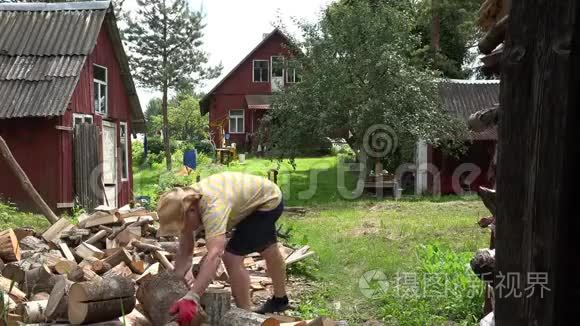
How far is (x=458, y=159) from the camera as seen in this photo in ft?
63.1

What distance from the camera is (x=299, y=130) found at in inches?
711

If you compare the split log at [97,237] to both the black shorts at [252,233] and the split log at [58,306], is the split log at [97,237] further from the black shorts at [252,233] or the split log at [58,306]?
the black shorts at [252,233]

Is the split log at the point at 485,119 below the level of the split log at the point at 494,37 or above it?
below

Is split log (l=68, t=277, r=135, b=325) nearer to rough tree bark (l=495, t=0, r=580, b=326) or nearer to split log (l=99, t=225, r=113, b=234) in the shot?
rough tree bark (l=495, t=0, r=580, b=326)

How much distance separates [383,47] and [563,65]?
16308mm

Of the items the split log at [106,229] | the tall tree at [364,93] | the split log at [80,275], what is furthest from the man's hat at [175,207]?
the tall tree at [364,93]

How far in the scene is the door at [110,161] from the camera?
14844mm

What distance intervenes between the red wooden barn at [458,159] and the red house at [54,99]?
10280 millimetres

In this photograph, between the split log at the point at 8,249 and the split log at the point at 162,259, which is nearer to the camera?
the split log at the point at 8,249

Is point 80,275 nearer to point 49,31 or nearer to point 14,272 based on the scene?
point 14,272

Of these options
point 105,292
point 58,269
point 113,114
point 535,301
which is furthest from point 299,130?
point 535,301

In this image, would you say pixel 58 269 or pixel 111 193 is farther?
pixel 111 193

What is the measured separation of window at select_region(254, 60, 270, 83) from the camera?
108ft

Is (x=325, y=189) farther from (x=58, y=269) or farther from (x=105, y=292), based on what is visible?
(x=105, y=292)
